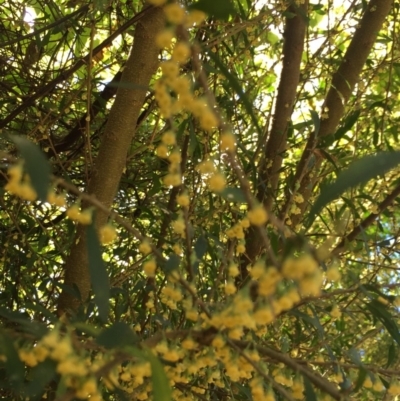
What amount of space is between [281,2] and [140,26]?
0.27m

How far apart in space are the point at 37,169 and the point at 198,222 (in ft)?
2.41

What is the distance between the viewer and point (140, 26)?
106 cm

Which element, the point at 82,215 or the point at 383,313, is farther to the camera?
the point at 383,313

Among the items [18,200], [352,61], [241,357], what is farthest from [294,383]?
[352,61]

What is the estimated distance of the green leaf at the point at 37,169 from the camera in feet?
1.57

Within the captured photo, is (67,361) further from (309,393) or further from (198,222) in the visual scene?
(198,222)

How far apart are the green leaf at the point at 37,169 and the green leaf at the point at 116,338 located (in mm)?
148

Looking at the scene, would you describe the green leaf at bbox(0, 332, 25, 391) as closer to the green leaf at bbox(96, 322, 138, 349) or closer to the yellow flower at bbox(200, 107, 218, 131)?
the green leaf at bbox(96, 322, 138, 349)

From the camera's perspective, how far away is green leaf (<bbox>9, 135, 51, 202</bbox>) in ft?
1.57

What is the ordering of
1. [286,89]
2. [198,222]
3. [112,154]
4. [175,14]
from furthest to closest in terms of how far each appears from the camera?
1. [286,89]
2. [198,222]
3. [112,154]
4. [175,14]

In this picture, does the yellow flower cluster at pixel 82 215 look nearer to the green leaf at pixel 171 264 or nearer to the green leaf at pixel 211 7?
the green leaf at pixel 171 264

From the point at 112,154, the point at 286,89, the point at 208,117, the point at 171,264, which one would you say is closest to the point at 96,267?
the point at 171,264

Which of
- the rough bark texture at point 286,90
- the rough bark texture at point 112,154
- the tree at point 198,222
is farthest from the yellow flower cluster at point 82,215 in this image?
the rough bark texture at point 286,90

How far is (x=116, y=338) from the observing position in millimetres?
553
